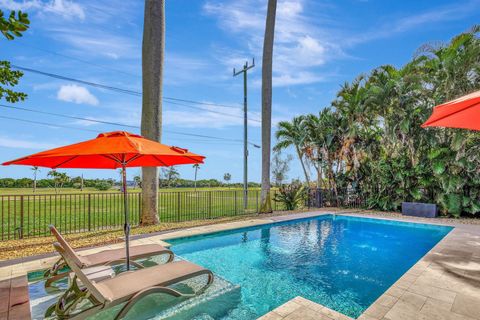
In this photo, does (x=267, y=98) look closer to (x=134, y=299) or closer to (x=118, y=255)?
(x=118, y=255)

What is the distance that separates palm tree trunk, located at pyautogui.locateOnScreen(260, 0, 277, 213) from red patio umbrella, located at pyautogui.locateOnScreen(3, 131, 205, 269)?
24.5ft

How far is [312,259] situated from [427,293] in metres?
2.54

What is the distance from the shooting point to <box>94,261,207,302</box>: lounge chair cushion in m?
3.02

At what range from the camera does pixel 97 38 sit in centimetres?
1061

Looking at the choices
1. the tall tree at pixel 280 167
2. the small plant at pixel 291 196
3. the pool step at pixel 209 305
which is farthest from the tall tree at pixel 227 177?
the pool step at pixel 209 305

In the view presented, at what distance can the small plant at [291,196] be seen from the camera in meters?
13.4

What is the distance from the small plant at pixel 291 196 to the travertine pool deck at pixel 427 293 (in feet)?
24.3

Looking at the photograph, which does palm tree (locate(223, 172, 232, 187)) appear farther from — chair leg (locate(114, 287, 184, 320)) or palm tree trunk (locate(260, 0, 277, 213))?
chair leg (locate(114, 287, 184, 320))

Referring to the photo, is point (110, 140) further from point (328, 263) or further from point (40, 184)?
point (40, 184)

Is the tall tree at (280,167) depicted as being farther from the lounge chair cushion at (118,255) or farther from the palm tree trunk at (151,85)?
the lounge chair cushion at (118,255)

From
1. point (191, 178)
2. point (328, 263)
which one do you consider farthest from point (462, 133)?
point (191, 178)

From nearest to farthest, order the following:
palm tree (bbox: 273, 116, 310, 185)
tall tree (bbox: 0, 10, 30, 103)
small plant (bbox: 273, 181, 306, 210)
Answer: tall tree (bbox: 0, 10, 30, 103), small plant (bbox: 273, 181, 306, 210), palm tree (bbox: 273, 116, 310, 185)

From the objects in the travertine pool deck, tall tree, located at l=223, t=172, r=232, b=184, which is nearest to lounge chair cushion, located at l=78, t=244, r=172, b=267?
the travertine pool deck

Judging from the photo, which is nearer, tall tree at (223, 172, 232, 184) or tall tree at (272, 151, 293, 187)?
tall tree at (272, 151, 293, 187)
